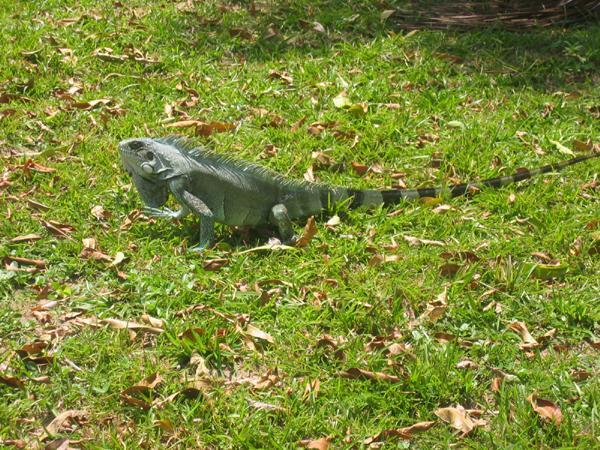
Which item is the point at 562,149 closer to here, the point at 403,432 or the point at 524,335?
the point at 524,335

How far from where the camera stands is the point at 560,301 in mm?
4258

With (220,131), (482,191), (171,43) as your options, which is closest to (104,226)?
(220,131)

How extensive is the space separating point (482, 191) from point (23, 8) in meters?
4.97

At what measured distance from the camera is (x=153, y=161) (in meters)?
4.62

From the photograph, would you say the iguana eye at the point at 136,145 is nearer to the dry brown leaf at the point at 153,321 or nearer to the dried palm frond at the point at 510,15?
the dry brown leaf at the point at 153,321

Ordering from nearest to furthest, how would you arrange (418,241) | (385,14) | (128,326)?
(128,326), (418,241), (385,14)

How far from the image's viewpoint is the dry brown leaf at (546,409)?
351 cm

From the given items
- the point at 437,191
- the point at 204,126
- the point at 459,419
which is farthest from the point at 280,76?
the point at 459,419

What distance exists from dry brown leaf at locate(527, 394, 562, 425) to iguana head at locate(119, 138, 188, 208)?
2.24 m

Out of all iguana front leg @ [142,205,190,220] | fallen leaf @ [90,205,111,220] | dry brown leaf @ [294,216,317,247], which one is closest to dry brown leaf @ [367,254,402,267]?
dry brown leaf @ [294,216,317,247]

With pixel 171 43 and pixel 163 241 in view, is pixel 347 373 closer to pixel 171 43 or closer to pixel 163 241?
pixel 163 241

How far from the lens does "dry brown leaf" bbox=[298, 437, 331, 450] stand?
11.2ft

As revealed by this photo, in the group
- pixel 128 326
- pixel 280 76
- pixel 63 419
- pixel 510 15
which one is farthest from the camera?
pixel 510 15

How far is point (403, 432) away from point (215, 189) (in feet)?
6.07
